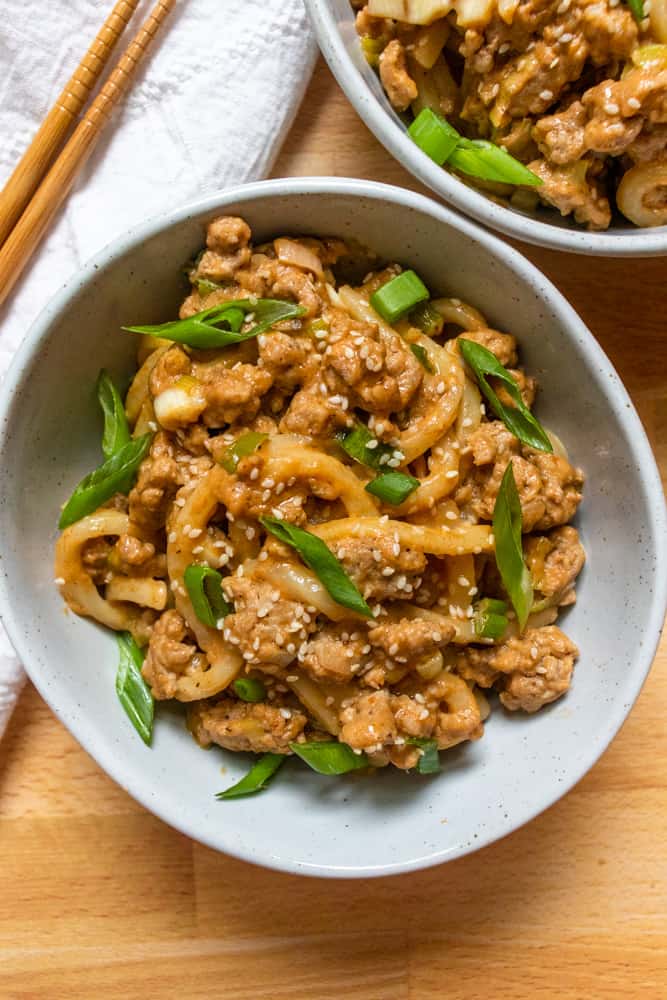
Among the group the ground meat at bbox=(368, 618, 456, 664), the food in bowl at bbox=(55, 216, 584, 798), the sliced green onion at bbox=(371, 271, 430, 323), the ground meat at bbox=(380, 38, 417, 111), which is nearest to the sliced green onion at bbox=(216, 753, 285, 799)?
the food in bowl at bbox=(55, 216, 584, 798)

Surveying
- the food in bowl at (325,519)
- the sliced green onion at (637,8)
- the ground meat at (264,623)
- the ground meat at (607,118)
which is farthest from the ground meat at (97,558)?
the sliced green onion at (637,8)

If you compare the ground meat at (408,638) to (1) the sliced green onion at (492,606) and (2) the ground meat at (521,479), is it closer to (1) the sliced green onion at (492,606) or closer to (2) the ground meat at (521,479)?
(1) the sliced green onion at (492,606)

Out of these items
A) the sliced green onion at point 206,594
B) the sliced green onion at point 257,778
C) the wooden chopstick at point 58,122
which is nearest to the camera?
the sliced green onion at point 206,594

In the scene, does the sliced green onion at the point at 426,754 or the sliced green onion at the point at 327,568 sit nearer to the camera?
the sliced green onion at the point at 327,568

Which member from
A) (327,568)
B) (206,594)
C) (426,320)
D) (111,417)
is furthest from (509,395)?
(111,417)

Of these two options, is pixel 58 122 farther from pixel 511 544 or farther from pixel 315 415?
pixel 511 544

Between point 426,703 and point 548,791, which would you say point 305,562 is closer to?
point 426,703
